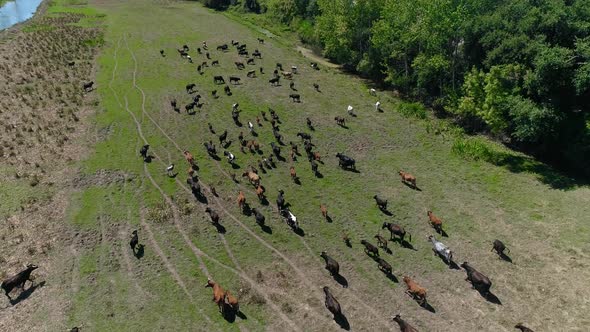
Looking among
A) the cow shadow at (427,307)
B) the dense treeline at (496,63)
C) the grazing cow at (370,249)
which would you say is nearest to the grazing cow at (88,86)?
the dense treeline at (496,63)

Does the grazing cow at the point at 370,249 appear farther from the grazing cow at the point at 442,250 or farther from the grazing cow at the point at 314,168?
the grazing cow at the point at 314,168

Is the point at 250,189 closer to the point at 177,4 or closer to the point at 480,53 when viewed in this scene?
the point at 480,53

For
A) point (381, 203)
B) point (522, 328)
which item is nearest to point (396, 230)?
point (381, 203)

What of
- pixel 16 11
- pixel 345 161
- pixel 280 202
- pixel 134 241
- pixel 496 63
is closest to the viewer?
pixel 134 241

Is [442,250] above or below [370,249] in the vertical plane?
above

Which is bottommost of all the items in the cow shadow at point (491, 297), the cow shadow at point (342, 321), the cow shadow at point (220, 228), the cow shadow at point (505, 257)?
the cow shadow at point (342, 321)

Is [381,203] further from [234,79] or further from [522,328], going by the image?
[234,79]

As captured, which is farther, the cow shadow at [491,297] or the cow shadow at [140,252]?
the cow shadow at [140,252]

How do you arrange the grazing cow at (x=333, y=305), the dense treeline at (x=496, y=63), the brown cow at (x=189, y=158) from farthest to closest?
the dense treeline at (x=496, y=63), the brown cow at (x=189, y=158), the grazing cow at (x=333, y=305)
